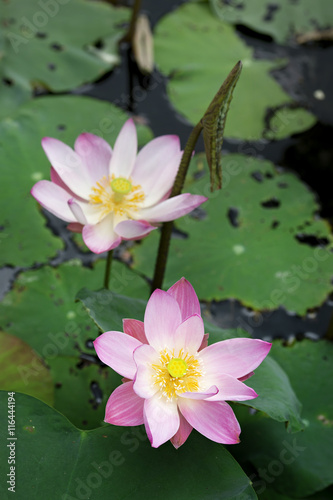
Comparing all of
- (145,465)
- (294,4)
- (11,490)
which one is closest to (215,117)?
(145,465)

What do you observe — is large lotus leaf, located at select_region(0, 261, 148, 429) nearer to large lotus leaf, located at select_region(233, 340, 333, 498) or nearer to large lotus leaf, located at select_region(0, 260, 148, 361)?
large lotus leaf, located at select_region(0, 260, 148, 361)

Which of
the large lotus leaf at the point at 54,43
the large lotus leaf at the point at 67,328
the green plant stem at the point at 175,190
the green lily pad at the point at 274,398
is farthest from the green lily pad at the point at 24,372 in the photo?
the large lotus leaf at the point at 54,43

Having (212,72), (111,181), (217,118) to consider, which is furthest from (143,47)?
(217,118)

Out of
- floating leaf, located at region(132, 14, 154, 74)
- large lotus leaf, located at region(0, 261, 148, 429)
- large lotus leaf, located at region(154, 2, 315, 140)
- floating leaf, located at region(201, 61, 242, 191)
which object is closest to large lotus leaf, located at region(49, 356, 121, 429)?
large lotus leaf, located at region(0, 261, 148, 429)

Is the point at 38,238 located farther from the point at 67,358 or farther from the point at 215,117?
the point at 215,117

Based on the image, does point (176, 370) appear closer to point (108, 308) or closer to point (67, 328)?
point (108, 308)
